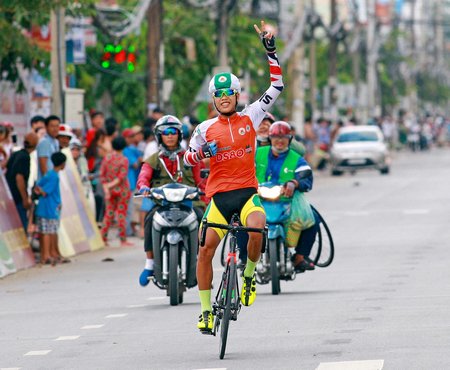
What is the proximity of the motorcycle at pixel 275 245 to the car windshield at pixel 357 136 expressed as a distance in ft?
114

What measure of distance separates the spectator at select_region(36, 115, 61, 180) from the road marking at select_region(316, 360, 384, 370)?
11.2 m

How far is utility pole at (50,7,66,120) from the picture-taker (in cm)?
2658

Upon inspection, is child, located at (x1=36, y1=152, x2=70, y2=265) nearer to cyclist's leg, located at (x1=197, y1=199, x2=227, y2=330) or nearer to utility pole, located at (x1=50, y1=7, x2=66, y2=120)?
utility pole, located at (x1=50, y1=7, x2=66, y2=120)

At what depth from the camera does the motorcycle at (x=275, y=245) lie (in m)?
15.6

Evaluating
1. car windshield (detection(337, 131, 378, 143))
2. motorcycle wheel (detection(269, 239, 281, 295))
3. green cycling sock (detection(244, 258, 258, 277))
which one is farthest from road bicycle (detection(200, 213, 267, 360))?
car windshield (detection(337, 131, 378, 143))

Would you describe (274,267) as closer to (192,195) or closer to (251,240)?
(192,195)

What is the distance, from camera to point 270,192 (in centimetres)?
1592

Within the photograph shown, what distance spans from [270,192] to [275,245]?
1.78ft

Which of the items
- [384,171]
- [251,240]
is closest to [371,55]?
[384,171]

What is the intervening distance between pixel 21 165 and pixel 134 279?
8.60 ft

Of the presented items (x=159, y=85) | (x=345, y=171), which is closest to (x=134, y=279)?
(x=159, y=85)

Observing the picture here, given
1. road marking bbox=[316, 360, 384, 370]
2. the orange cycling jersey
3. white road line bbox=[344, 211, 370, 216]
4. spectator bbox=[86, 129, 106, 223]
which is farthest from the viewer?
white road line bbox=[344, 211, 370, 216]

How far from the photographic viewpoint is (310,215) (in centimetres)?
1620

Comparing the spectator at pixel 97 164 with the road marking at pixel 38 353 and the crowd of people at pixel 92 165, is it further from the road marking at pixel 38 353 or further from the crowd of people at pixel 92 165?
the road marking at pixel 38 353
